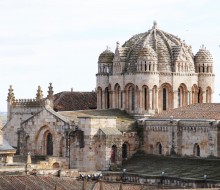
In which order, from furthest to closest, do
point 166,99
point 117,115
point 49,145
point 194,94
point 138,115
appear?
1. point 194,94
2. point 166,99
3. point 117,115
4. point 138,115
5. point 49,145

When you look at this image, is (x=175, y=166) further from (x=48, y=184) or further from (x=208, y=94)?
(x=48, y=184)

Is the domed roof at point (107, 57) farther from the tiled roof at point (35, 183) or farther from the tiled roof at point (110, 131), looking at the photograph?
the tiled roof at point (35, 183)

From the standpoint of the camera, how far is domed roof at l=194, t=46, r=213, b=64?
109438 millimetres

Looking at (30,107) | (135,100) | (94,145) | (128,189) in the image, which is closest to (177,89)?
(135,100)

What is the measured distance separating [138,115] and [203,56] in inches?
396

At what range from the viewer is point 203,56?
109500 mm

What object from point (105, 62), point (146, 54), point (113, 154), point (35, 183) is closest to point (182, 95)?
point (146, 54)

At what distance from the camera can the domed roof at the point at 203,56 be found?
359 feet

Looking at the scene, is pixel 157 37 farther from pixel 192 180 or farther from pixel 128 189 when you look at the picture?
pixel 128 189

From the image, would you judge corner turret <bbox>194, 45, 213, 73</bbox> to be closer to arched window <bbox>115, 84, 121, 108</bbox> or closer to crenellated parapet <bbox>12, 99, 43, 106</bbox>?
arched window <bbox>115, 84, 121, 108</bbox>

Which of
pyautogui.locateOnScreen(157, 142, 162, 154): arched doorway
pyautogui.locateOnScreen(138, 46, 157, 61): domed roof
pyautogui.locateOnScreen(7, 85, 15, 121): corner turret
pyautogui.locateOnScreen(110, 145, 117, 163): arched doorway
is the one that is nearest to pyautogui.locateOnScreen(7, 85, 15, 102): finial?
pyautogui.locateOnScreen(7, 85, 15, 121): corner turret

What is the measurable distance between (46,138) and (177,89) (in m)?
13.7

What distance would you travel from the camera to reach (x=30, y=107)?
119812 mm

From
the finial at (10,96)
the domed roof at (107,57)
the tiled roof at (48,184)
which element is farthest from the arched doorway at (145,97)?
the tiled roof at (48,184)
